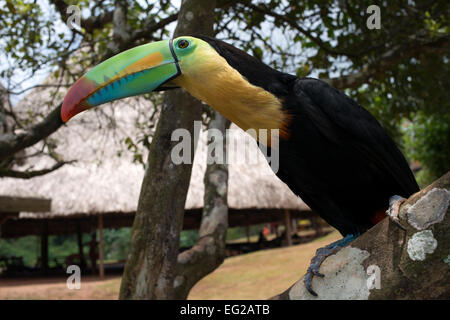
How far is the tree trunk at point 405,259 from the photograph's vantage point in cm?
118

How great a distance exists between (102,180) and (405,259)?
12.4 m

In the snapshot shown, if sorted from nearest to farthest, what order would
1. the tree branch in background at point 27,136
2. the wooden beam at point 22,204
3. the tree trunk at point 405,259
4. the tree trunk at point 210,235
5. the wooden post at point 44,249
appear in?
the tree trunk at point 405,259, the tree trunk at point 210,235, the tree branch in background at point 27,136, the wooden beam at point 22,204, the wooden post at point 44,249

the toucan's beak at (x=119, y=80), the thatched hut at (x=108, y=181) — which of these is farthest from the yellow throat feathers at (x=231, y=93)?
the thatched hut at (x=108, y=181)

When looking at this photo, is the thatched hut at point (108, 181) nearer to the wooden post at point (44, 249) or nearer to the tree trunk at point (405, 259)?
the wooden post at point (44, 249)

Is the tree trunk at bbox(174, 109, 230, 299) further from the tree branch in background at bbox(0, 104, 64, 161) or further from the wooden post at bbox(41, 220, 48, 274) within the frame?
the wooden post at bbox(41, 220, 48, 274)

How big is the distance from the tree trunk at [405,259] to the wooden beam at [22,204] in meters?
5.11

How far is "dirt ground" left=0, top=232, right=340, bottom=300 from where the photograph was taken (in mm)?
8664

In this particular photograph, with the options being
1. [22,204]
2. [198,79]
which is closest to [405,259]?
[198,79]

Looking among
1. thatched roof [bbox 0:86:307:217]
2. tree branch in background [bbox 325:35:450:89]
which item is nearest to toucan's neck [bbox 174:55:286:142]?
tree branch in background [bbox 325:35:450:89]

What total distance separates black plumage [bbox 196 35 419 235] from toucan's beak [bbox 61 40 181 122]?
0.27 metres

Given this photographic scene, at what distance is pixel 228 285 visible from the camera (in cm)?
973

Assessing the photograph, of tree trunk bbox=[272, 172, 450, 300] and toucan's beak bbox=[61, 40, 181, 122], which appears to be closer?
tree trunk bbox=[272, 172, 450, 300]

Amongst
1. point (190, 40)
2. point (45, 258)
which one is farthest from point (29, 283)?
point (190, 40)
